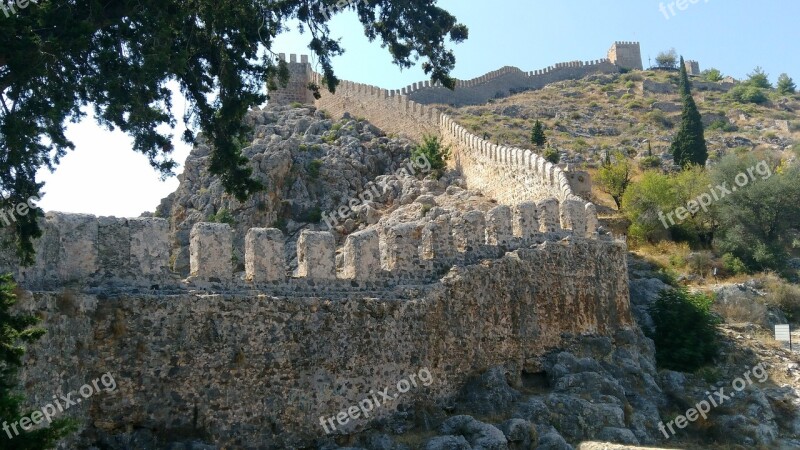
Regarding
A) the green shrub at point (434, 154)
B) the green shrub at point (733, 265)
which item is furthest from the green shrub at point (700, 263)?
the green shrub at point (434, 154)

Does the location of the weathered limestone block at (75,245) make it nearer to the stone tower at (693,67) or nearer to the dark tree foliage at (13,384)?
the dark tree foliage at (13,384)

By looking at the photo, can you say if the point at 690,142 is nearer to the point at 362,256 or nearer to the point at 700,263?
the point at 700,263

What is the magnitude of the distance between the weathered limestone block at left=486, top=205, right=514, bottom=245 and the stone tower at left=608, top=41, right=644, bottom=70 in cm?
6283

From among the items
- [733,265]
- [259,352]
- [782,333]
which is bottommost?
[782,333]

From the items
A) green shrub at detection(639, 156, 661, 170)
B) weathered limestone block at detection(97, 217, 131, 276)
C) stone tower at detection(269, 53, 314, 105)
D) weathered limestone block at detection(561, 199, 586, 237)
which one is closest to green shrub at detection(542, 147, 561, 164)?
green shrub at detection(639, 156, 661, 170)

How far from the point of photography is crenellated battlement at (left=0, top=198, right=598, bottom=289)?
9453mm

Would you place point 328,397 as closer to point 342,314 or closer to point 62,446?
point 342,314

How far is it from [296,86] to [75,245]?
35405mm

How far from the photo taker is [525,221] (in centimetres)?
1592

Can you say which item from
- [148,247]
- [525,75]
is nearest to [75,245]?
[148,247]

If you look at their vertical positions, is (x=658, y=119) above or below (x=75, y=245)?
above

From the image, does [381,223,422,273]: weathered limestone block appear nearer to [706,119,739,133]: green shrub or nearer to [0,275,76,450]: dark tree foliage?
[0,275,76,450]: dark tree foliage

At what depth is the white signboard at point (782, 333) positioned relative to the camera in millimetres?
19172

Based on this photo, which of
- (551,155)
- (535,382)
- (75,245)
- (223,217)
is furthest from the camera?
(551,155)
